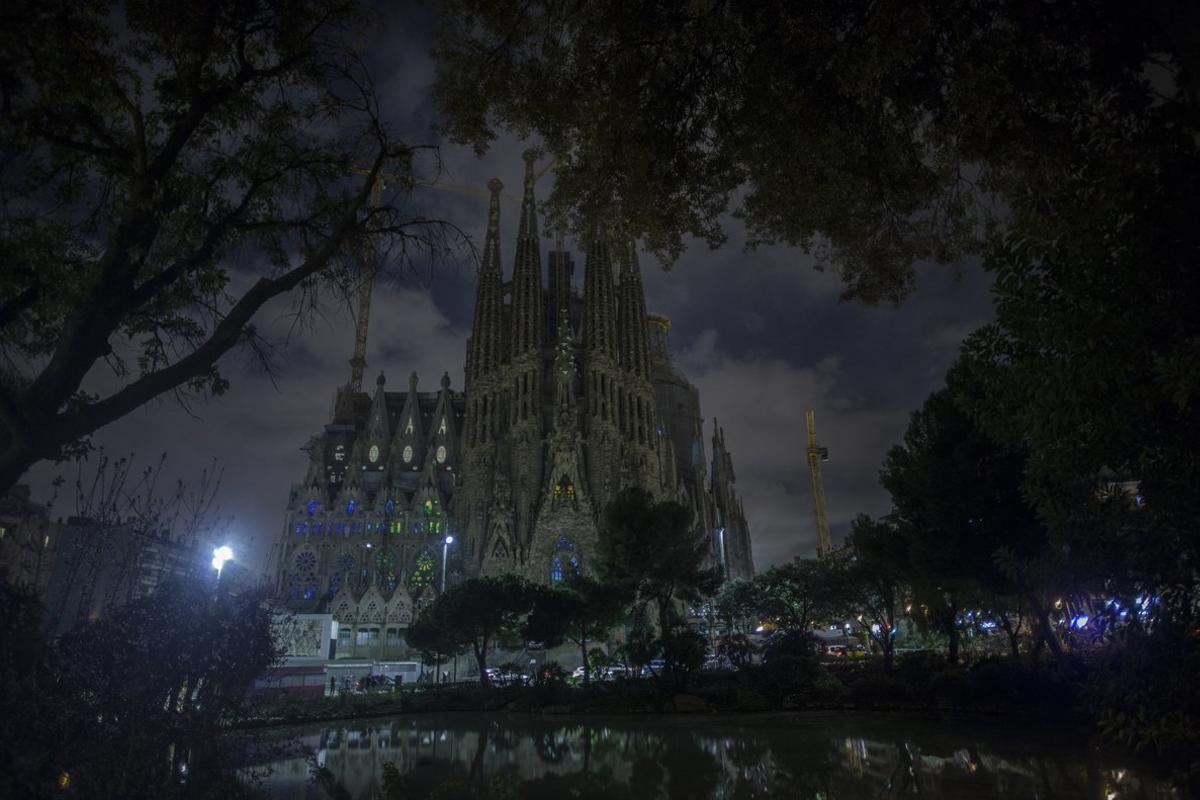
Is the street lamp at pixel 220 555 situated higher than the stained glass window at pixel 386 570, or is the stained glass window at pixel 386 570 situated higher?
the stained glass window at pixel 386 570

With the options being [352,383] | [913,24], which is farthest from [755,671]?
[352,383]

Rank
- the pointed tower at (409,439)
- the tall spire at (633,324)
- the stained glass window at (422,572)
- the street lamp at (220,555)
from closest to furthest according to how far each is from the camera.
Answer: the street lamp at (220,555) < the stained glass window at (422,572) < the tall spire at (633,324) < the pointed tower at (409,439)

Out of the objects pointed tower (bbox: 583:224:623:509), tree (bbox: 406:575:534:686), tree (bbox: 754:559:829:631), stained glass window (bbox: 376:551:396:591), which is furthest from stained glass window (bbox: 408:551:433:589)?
tree (bbox: 754:559:829:631)

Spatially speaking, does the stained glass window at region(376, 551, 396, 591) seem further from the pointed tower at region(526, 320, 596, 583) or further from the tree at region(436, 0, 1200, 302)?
the tree at region(436, 0, 1200, 302)

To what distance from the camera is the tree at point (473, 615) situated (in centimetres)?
3259

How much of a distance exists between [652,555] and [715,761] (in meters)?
18.6

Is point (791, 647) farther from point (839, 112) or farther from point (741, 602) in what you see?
point (839, 112)

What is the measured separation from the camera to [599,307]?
71750 mm

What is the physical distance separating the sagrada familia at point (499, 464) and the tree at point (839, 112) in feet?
160

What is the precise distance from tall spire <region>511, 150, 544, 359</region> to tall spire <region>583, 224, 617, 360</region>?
5263mm

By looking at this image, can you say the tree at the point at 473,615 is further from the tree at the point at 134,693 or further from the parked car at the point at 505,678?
the tree at the point at 134,693

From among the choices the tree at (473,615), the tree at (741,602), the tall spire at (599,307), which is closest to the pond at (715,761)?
the tree at (473,615)

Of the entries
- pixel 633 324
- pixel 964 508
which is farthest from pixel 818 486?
pixel 964 508

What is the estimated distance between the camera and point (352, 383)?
313 ft
